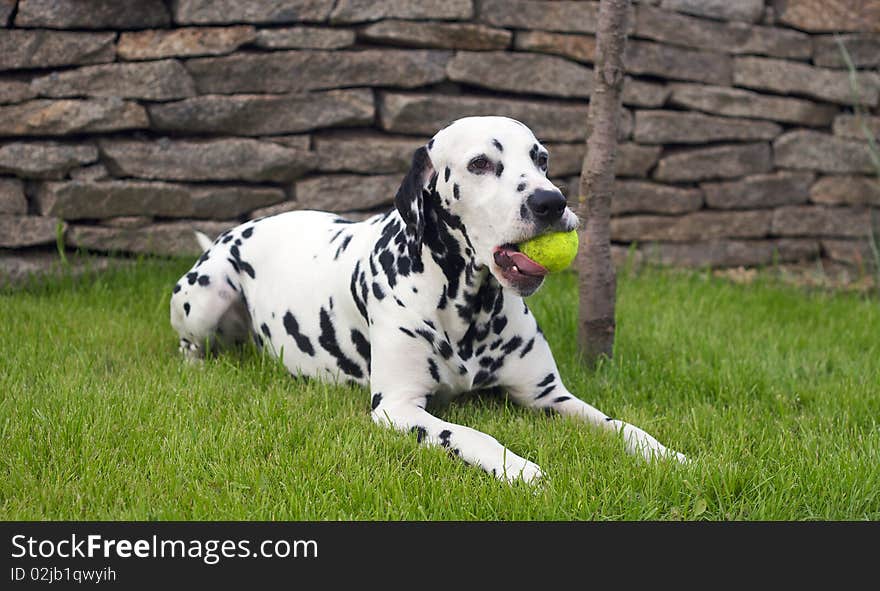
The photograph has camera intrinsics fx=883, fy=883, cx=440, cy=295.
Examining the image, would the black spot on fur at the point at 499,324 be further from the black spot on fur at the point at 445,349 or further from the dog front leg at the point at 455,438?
the dog front leg at the point at 455,438


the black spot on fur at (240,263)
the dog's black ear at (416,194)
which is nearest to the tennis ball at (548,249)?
the dog's black ear at (416,194)

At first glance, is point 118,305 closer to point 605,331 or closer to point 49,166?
point 49,166

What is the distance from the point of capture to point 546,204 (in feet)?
9.74

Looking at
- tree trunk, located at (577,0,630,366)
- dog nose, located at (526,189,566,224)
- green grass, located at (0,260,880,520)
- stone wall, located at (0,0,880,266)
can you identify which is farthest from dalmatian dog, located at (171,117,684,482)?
stone wall, located at (0,0,880,266)

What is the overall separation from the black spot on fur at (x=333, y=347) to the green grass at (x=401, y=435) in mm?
90

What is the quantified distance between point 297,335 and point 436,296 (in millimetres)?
897

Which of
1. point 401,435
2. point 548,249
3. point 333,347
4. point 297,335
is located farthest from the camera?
point 297,335

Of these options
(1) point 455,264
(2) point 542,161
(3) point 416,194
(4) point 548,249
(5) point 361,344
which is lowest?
(5) point 361,344

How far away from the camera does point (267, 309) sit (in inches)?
164

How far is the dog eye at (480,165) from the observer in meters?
3.11

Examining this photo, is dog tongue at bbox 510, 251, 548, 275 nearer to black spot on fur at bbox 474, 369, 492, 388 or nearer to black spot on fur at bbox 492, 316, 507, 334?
black spot on fur at bbox 492, 316, 507, 334

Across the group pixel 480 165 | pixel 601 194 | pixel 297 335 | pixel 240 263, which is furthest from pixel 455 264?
pixel 240 263

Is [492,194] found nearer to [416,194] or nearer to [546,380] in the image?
[416,194]

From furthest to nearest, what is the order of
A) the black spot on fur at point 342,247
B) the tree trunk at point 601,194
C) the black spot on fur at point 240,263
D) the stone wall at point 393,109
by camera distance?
the stone wall at point 393,109 < the black spot on fur at point 240,263 < the tree trunk at point 601,194 < the black spot on fur at point 342,247
